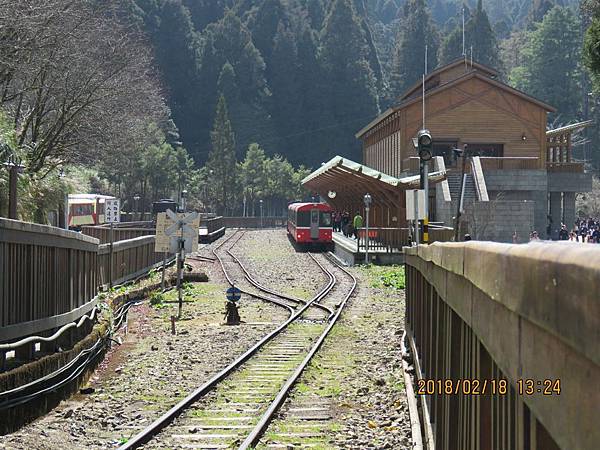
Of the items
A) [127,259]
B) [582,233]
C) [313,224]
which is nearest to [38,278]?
[127,259]

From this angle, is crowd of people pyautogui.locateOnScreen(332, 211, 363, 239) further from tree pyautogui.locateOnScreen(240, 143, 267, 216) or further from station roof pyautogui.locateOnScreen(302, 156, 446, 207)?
tree pyautogui.locateOnScreen(240, 143, 267, 216)

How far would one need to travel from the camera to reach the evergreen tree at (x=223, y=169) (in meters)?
115

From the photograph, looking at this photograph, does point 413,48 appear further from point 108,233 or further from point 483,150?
point 108,233

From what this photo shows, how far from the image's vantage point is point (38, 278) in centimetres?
1139

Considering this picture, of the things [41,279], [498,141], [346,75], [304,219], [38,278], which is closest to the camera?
[38,278]

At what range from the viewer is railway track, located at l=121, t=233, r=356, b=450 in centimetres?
952

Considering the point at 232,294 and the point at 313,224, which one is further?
the point at 313,224

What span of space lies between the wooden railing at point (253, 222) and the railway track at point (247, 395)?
242 feet

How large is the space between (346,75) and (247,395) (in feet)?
480

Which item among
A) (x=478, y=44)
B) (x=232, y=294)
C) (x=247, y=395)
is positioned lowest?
(x=247, y=395)

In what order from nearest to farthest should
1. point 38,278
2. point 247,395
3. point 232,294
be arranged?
point 38,278 → point 247,395 → point 232,294

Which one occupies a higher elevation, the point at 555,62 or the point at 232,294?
the point at 555,62

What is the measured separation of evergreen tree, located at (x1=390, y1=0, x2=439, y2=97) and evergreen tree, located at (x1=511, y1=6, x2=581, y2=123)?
26.0 m

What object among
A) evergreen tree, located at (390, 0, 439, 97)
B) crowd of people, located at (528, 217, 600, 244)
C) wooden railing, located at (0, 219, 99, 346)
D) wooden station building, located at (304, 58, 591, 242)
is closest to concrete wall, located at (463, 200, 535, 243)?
crowd of people, located at (528, 217, 600, 244)
